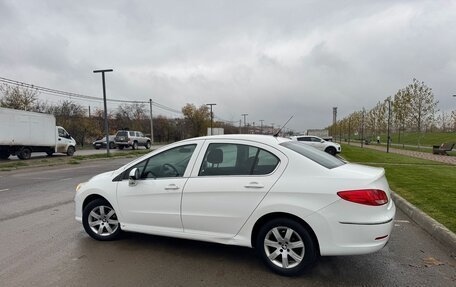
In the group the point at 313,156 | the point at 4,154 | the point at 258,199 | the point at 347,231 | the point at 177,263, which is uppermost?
the point at 313,156

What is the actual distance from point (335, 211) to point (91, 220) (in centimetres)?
358

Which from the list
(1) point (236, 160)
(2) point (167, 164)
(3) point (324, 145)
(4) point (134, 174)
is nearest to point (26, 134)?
(4) point (134, 174)

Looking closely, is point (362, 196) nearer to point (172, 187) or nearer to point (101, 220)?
point (172, 187)

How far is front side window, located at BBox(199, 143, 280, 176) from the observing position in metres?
3.84

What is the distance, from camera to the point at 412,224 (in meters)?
5.75

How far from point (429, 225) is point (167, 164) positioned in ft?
14.4

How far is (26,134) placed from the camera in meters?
21.5

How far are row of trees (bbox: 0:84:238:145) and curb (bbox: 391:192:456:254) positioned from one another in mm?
37242

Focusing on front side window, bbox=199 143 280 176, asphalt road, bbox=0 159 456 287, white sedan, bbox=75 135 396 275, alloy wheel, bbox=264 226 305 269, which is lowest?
asphalt road, bbox=0 159 456 287

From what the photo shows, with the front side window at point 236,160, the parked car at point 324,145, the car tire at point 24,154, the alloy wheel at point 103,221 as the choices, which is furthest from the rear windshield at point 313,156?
the parked car at point 324,145

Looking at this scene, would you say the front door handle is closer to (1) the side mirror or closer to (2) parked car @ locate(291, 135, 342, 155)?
(1) the side mirror

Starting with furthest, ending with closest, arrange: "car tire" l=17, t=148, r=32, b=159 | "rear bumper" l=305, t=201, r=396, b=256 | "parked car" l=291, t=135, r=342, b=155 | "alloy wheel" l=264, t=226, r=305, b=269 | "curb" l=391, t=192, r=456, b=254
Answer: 1. "parked car" l=291, t=135, r=342, b=155
2. "car tire" l=17, t=148, r=32, b=159
3. "curb" l=391, t=192, r=456, b=254
4. "alloy wheel" l=264, t=226, r=305, b=269
5. "rear bumper" l=305, t=201, r=396, b=256

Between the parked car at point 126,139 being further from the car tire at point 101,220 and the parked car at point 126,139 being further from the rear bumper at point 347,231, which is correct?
the rear bumper at point 347,231

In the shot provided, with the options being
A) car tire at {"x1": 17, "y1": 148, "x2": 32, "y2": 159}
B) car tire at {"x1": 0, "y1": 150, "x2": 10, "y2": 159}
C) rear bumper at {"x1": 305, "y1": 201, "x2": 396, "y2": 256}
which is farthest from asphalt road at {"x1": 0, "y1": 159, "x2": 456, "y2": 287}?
car tire at {"x1": 0, "y1": 150, "x2": 10, "y2": 159}
